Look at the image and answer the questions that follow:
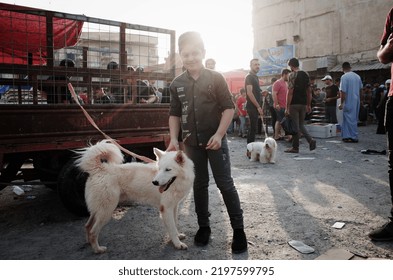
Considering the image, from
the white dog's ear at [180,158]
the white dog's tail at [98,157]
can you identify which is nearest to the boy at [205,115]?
the white dog's ear at [180,158]

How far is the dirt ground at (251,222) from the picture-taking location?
2.83 metres

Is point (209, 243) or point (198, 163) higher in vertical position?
point (198, 163)

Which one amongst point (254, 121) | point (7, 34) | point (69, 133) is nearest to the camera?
point (69, 133)

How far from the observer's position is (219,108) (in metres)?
2.85

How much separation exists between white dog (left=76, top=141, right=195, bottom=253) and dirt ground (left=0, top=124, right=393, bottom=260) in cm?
27

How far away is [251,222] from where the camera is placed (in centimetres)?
352

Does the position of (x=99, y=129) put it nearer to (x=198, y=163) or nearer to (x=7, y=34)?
(x=198, y=163)

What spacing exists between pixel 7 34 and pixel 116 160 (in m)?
4.55

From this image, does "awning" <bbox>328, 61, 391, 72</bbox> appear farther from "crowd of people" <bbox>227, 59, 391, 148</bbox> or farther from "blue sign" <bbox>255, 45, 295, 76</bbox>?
"crowd of people" <bbox>227, 59, 391, 148</bbox>

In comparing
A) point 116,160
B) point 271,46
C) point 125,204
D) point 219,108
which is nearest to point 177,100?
point 219,108

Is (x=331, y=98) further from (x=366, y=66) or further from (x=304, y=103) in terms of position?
(x=366, y=66)

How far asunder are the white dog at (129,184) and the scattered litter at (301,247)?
3.43 feet

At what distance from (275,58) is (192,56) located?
24.4 metres

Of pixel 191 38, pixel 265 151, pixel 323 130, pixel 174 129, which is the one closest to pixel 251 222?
pixel 174 129
